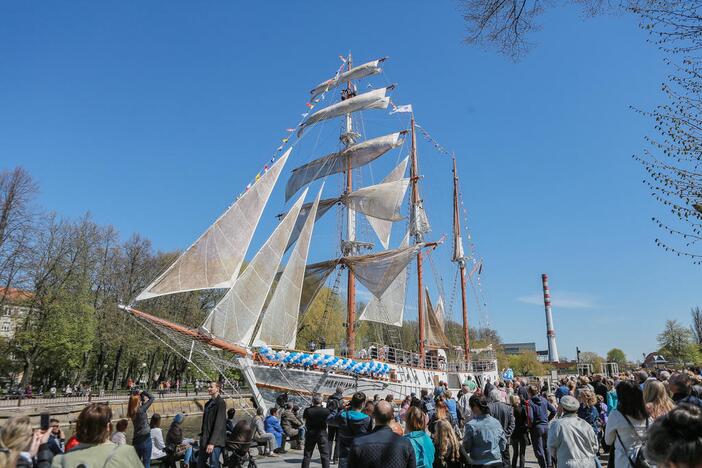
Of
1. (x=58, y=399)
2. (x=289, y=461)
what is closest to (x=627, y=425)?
(x=289, y=461)

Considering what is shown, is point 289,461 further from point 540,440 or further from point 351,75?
point 351,75

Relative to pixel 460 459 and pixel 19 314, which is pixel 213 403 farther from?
pixel 19 314

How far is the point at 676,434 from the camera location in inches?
85.8

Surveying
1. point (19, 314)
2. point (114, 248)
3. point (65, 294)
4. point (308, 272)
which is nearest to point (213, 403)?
point (308, 272)

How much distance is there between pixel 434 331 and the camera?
46.2 meters

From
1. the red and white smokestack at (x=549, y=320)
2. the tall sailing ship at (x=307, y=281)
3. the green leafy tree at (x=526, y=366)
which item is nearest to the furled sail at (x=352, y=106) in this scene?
the tall sailing ship at (x=307, y=281)

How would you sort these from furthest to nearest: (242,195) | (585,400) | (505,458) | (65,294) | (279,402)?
(65,294)
(242,195)
(279,402)
(585,400)
(505,458)

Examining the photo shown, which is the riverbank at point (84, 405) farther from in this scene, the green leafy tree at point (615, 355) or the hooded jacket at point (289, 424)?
the green leafy tree at point (615, 355)

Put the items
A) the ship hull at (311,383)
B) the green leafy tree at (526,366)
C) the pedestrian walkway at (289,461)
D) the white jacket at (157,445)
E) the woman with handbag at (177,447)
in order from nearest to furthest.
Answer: the white jacket at (157,445), the woman with handbag at (177,447), the pedestrian walkway at (289,461), the ship hull at (311,383), the green leafy tree at (526,366)

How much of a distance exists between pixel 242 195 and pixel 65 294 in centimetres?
2341

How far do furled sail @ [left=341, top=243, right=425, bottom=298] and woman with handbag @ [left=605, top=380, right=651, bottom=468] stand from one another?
3292 centimetres

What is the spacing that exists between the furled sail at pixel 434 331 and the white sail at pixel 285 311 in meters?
21.4

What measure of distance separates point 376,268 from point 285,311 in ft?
44.7

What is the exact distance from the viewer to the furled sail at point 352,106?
4166 centimetres
